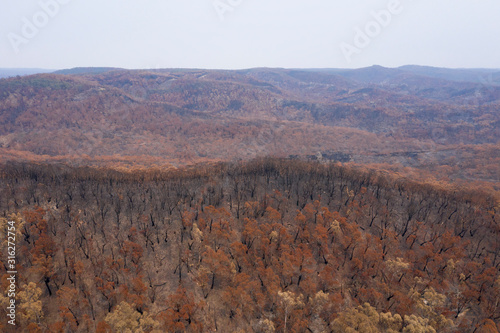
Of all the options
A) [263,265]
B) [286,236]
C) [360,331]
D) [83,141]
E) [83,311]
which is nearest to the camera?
[360,331]

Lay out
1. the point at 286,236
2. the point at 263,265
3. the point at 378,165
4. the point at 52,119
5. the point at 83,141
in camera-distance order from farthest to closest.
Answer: the point at 52,119 < the point at 83,141 < the point at 378,165 < the point at 286,236 < the point at 263,265

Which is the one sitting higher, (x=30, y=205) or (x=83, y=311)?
(x=30, y=205)

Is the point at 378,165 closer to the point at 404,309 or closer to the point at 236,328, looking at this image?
the point at 404,309

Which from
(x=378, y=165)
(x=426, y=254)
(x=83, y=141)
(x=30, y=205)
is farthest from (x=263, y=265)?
(x=83, y=141)

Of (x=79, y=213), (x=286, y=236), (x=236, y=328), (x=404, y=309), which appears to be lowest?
(x=236, y=328)

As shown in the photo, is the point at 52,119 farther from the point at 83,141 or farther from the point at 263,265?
the point at 263,265

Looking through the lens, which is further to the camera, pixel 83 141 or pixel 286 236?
pixel 83 141
